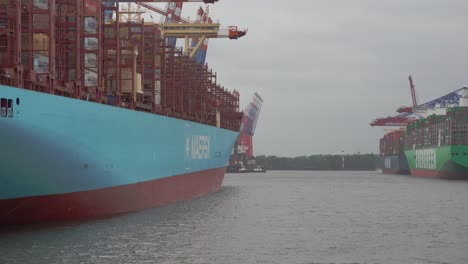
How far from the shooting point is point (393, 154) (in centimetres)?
14938

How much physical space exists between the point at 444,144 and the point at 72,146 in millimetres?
77121

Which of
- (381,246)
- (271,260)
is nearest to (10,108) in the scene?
(271,260)

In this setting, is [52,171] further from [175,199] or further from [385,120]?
[385,120]

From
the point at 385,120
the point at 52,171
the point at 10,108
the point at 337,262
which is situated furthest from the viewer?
the point at 385,120

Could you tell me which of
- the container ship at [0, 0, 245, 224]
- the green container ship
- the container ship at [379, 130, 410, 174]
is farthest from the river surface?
the container ship at [379, 130, 410, 174]

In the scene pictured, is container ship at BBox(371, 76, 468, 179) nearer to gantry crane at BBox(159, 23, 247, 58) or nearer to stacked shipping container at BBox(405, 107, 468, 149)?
stacked shipping container at BBox(405, 107, 468, 149)

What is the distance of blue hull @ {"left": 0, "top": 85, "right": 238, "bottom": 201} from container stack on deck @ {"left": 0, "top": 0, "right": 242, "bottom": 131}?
39.6 inches

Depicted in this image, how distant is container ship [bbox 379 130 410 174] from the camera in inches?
5527

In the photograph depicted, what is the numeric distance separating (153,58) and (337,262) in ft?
72.4

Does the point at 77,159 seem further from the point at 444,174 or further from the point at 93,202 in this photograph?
the point at 444,174

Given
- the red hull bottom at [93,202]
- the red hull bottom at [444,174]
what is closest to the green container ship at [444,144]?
the red hull bottom at [444,174]

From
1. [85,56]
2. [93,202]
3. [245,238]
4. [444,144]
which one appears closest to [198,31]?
[85,56]

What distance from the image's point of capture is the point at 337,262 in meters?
19.6

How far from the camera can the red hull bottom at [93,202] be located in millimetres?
24453
